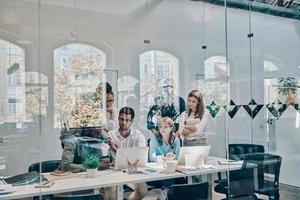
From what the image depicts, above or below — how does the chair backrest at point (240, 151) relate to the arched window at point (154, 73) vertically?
below

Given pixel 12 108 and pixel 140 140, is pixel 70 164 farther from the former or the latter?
pixel 12 108

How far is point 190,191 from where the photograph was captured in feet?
9.84

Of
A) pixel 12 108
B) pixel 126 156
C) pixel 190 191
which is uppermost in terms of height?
pixel 12 108

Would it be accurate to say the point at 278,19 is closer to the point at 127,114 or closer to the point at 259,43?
the point at 259,43

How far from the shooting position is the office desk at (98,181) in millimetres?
2830

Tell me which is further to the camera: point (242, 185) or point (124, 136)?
point (124, 136)

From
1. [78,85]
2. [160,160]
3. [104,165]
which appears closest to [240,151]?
[160,160]

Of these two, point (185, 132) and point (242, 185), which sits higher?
point (185, 132)

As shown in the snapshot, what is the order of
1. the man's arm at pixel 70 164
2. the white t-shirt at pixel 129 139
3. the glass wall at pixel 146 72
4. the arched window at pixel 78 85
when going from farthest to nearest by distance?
the arched window at pixel 78 85 < the glass wall at pixel 146 72 < the white t-shirt at pixel 129 139 < the man's arm at pixel 70 164

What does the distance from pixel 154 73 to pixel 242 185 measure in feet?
9.01

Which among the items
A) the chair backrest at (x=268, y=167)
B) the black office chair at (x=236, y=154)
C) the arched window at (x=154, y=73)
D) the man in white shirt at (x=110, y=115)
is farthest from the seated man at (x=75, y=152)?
the chair backrest at (x=268, y=167)

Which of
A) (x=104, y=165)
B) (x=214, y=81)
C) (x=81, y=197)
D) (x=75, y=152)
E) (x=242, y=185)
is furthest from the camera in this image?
(x=214, y=81)

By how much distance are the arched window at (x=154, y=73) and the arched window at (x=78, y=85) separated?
76 centimetres

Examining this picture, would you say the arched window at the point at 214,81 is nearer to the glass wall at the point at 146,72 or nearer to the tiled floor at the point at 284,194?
the glass wall at the point at 146,72
